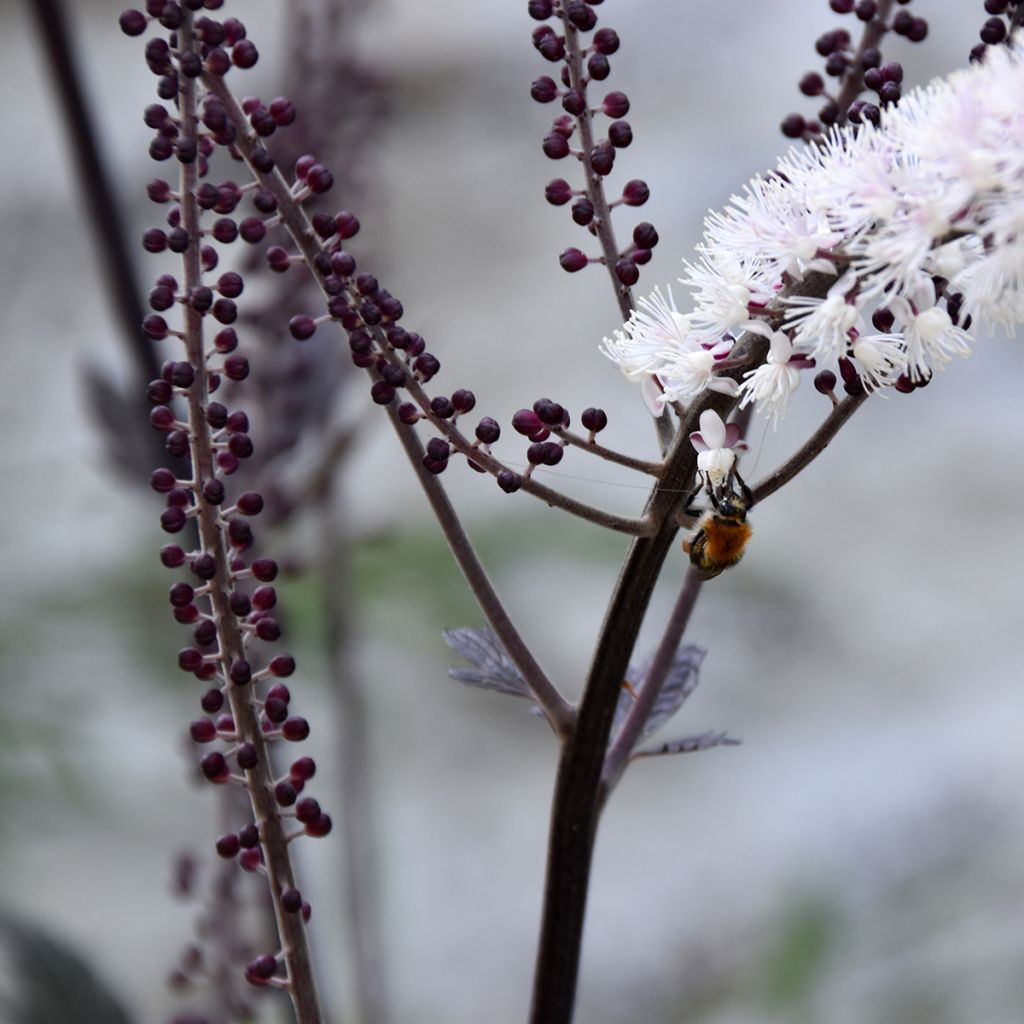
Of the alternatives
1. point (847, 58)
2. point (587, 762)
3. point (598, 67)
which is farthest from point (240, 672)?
point (847, 58)

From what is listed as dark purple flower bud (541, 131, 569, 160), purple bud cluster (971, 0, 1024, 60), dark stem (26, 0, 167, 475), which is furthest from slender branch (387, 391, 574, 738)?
dark stem (26, 0, 167, 475)

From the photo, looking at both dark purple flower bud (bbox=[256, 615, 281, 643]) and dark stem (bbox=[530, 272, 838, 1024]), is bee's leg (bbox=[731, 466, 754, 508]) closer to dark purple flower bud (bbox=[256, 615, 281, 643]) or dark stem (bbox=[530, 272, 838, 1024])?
dark stem (bbox=[530, 272, 838, 1024])

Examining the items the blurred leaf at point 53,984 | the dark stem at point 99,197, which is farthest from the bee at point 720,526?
the dark stem at point 99,197

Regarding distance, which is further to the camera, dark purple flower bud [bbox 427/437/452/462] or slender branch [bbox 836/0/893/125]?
slender branch [bbox 836/0/893/125]

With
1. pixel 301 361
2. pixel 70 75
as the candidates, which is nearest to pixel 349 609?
pixel 301 361

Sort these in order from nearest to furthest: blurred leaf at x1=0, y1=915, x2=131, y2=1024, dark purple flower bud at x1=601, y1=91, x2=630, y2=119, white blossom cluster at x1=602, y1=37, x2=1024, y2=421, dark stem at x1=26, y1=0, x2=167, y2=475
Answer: white blossom cluster at x1=602, y1=37, x2=1024, y2=421 < dark purple flower bud at x1=601, y1=91, x2=630, y2=119 < blurred leaf at x1=0, y1=915, x2=131, y2=1024 < dark stem at x1=26, y1=0, x2=167, y2=475

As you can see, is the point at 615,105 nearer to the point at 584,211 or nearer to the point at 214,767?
the point at 584,211

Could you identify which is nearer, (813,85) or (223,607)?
(223,607)

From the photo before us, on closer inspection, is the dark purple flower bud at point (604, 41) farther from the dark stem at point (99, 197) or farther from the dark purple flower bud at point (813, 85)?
the dark stem at point (99, 197)
